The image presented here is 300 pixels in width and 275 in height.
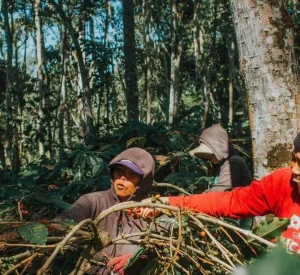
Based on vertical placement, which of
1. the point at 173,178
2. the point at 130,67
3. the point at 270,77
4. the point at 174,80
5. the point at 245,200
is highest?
the point at 174,80

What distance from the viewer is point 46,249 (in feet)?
5.29

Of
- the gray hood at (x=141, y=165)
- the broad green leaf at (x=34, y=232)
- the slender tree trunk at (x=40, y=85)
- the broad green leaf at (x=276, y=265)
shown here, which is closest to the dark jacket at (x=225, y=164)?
the gray hood at (x=141, y=165)

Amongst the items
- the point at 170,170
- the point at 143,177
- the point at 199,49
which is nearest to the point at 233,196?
the point at 143,177

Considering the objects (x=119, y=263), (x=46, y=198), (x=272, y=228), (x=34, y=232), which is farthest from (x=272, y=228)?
(x=46, y=198)

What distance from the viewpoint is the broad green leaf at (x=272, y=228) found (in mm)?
1767

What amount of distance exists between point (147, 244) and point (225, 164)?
1.76m

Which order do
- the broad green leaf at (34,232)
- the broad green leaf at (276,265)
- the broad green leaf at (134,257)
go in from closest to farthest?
the broad green leaf at (276,265) → the broad green leaf at (34,232) → the broad green leaf at (134,257)

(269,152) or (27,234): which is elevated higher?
(269,152)

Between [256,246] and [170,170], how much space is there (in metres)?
2.93

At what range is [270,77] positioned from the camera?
92.7 inches

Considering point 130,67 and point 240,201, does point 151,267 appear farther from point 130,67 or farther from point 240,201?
point 130,67

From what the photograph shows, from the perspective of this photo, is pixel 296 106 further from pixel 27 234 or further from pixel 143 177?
pixel 27 234

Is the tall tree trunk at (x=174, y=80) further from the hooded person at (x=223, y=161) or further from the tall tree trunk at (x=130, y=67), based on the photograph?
the hooded person at (x=223, y=161)

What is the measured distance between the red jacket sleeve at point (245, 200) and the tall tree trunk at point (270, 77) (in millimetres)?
400
